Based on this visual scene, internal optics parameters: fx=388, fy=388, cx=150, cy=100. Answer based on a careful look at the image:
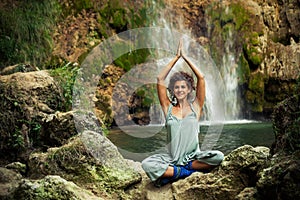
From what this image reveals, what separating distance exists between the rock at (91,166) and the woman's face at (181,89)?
906 mm

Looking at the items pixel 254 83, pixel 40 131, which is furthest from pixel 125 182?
pixel 254 83

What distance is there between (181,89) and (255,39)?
11.4 metres

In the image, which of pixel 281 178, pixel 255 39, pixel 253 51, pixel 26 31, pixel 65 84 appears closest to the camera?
pixel 281 178

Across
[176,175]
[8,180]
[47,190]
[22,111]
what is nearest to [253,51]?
[22,111]

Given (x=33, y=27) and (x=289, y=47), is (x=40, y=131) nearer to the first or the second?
(x=33, y=27)

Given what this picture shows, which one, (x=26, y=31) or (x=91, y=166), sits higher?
(x=26, y=31)

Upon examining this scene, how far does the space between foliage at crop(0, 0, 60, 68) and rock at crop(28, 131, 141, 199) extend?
4.23 metres

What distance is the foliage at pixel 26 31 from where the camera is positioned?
7824mm

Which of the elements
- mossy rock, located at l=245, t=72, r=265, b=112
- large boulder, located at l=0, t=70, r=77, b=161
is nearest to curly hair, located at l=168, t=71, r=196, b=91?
large boulder, located at l=0, t=70, r=77, b=161

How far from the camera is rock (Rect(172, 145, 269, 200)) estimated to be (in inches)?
136

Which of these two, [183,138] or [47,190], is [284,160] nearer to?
[183,138]

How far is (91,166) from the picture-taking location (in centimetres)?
391

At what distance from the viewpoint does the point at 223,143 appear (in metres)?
8.14

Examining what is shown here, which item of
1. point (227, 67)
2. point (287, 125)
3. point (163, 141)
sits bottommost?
point (163, 141)
